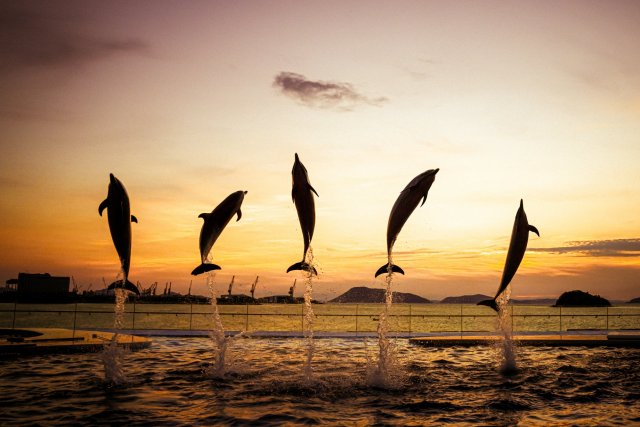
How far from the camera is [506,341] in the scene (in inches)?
649

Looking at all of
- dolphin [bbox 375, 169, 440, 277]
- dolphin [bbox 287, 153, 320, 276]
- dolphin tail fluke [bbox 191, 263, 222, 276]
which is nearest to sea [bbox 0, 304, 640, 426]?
dolphin tail fluke [bbox 191, 263, 222, 276]

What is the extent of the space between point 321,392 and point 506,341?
6801 mm

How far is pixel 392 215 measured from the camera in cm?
1241

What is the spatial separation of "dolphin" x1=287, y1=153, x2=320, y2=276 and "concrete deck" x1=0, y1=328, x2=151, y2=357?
24.7 feet

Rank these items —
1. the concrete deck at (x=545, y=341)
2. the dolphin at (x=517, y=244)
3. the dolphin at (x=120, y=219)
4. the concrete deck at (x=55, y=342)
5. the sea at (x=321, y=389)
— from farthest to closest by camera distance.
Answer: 1. the concrete deck at (x=545, y=341)
2. the concrete deck at (x=55, y=342)
3. the dolphin at (x=517, y=244)
4. the dolphin at (x=120, y=219)
5. the sea at (x=321, y=389)

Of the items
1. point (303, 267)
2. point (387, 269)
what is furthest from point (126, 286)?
point (387, 269)

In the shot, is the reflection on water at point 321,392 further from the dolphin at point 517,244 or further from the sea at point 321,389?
the dolphin at point 517,244

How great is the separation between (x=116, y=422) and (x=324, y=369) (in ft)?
A: 22.2

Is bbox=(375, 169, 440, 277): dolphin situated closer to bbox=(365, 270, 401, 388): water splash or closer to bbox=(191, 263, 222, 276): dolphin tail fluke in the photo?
bbox=(365, 270, 401, 388): water splash

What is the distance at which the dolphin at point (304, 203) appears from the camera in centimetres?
1184

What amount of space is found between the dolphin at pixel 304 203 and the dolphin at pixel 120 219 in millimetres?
3688

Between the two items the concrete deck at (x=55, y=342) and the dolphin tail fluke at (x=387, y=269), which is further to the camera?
the concrete deck at (x=55, y=342)

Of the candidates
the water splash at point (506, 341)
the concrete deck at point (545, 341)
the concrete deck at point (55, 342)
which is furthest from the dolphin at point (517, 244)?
the concrete deck at point (55, 342)

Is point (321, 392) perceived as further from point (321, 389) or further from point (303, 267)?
point (303, 267)
